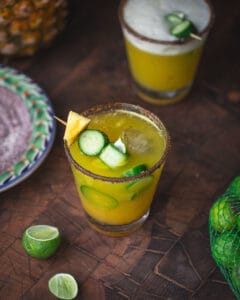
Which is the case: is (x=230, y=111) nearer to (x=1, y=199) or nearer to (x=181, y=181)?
(x=181, y=181)

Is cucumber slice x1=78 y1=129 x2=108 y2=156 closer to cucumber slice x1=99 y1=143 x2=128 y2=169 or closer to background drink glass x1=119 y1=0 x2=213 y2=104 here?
cucumber slice x1=99 y1=143 x2=128 y2=169

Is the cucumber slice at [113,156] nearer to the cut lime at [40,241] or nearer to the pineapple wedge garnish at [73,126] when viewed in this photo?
the pineapple wedge garnish at [73,126]

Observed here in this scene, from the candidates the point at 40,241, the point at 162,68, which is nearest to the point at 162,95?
the point at 162,68

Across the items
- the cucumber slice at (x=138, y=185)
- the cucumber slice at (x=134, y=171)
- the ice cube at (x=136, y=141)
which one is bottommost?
the cucumber slice at (x=138, y=185)

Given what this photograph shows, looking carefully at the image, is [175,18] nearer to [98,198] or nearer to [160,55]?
[160,55]

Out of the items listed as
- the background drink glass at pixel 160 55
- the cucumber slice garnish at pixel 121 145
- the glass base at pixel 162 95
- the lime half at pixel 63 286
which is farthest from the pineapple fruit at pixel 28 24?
the lime half at pixel 63 286
